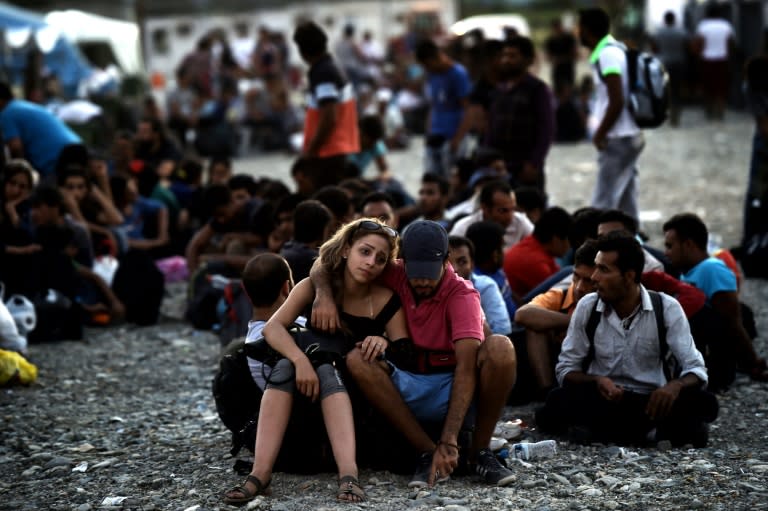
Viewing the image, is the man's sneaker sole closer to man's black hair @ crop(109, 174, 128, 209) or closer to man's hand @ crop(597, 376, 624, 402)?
man's hand @ crop(597, 376, 624, 402)

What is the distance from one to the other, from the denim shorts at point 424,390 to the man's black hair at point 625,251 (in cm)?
105

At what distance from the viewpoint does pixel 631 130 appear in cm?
1032

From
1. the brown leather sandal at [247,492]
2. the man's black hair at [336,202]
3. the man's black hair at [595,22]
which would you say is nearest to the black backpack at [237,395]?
the brown leather sandal at [247,492]

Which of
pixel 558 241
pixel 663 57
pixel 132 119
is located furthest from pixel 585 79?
pixel 558 241

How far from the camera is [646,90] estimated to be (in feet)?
33.5

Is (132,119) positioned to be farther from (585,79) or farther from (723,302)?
(723,302)

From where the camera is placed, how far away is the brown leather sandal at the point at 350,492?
541cm

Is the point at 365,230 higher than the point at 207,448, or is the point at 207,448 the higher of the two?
the point at 365,230

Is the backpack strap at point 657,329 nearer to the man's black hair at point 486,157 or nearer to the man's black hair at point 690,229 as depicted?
the man's black hair at point 690,229

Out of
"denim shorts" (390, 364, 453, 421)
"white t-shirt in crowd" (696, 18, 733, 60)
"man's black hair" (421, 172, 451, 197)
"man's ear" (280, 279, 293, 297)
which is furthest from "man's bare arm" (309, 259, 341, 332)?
"white t-shirt in crowd" (696, 18, 733, 60)

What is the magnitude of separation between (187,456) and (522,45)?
17.7 feet

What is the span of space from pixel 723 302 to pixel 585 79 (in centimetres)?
1873

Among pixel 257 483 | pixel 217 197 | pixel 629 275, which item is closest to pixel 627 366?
pixel 629 275

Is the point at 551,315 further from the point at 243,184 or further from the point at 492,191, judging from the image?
the point at 243,184
